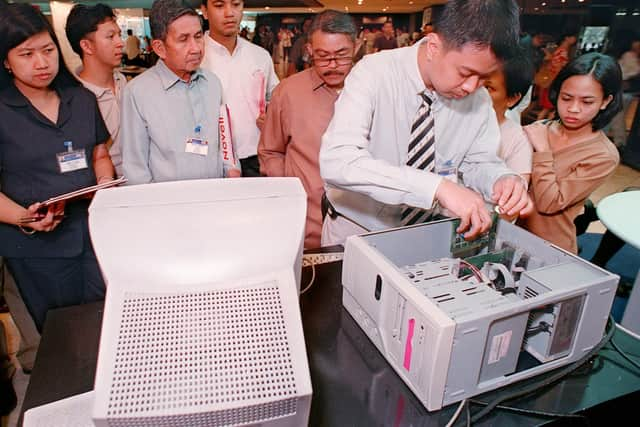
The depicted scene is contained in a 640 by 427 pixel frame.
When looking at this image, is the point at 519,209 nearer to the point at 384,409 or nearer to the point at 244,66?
the point at 384,409

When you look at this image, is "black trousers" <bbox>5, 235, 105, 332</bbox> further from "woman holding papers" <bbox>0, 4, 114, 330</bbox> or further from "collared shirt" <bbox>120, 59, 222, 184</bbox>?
"collared shirt" <bbox>120, 59, 222, 184</bbox>

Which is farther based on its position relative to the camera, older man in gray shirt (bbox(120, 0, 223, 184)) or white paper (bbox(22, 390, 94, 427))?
older man in gray shirt (bbox(120, 0, 223, 184))

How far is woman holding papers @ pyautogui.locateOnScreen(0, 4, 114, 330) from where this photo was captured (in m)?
1.46

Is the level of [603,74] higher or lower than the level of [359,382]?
higher

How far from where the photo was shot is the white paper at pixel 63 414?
0.75m

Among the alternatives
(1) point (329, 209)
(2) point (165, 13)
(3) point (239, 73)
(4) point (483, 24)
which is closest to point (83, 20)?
(2) point (165, 13)

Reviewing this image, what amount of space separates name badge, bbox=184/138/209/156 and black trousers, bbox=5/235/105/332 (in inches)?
20.7

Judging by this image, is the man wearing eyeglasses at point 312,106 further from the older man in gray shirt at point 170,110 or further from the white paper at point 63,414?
the white paper at point 63,414

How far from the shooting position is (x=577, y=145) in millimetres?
1771

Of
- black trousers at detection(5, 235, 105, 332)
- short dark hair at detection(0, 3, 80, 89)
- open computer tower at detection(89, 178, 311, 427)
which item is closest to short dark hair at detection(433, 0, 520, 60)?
open computer tower at detection(89, 178, 311, 427)

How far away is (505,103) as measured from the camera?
174cm

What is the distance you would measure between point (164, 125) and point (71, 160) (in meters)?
0.36

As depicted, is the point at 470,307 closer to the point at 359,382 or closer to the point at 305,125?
the point at 359,382

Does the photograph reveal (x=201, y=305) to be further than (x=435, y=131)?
No
